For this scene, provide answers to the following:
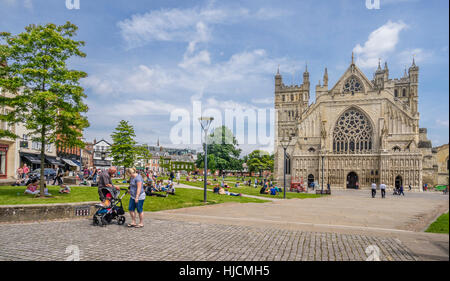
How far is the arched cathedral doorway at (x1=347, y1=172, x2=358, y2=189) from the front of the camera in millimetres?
57906

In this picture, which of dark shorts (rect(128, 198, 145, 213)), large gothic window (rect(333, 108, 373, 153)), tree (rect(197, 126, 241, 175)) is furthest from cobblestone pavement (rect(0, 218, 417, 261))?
tree (rect(197, 126, 241, 175))

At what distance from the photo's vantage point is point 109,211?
1045 centimetres

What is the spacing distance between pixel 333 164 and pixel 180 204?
4736 centimetres

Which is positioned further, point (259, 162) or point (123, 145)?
point (259, 162)

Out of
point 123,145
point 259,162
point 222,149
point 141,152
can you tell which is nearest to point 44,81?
point 123,145

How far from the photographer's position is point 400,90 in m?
81.7

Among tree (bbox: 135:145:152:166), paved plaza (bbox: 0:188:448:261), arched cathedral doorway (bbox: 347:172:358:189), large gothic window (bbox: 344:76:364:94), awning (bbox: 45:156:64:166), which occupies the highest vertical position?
large gothic window (bbox: 344:76:364:94)

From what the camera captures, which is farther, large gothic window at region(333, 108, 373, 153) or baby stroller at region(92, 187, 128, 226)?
large gothic window at region(333, 108, 373, 153)

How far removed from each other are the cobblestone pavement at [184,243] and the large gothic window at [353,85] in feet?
188

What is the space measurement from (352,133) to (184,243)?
57.7 meters

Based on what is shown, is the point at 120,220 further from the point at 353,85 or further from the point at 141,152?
the point at 353,85

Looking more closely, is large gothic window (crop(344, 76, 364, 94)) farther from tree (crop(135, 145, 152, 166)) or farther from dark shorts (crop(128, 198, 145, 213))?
dark shorts (crop(128, 198, 145, 213))
